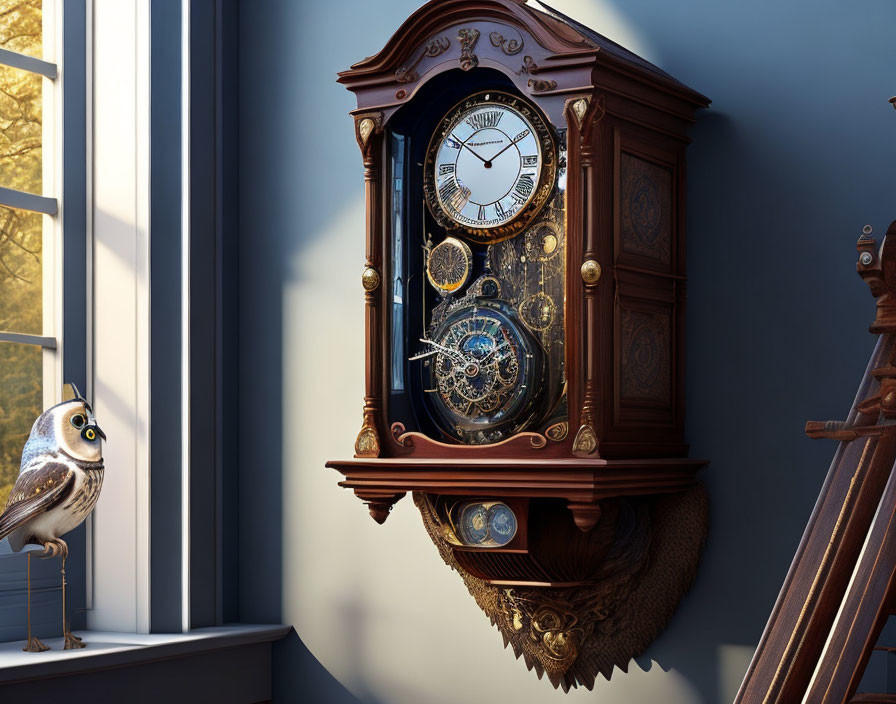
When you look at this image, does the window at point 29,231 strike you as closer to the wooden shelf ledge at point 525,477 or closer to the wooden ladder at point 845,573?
the wooden shelf ledge at point 525,477

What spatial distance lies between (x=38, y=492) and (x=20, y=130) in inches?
45.4

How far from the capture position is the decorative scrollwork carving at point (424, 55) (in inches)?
112

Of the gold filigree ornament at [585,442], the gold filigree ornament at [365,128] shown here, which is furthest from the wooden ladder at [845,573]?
the gold filigree ornament at [365,128]

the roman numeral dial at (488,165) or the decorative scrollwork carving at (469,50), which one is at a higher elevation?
the decorative scrollwork carving at (469,50)

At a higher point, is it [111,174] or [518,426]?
[111,174]

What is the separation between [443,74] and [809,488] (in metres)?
1.25

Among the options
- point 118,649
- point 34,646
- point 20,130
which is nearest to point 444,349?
point 118,649

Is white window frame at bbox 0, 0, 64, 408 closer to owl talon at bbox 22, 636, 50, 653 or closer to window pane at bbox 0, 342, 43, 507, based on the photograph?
window pane at bbox 0, 342, 43, 507

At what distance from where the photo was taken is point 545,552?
2805mm

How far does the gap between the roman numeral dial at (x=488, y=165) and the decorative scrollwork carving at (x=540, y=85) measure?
85 mm

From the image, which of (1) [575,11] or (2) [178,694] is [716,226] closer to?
(1) [575,11]

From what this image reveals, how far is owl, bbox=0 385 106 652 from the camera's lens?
3.06 m

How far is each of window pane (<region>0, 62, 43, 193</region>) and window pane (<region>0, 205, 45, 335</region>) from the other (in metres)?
0.10

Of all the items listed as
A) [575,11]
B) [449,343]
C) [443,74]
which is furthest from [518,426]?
[575,11]
